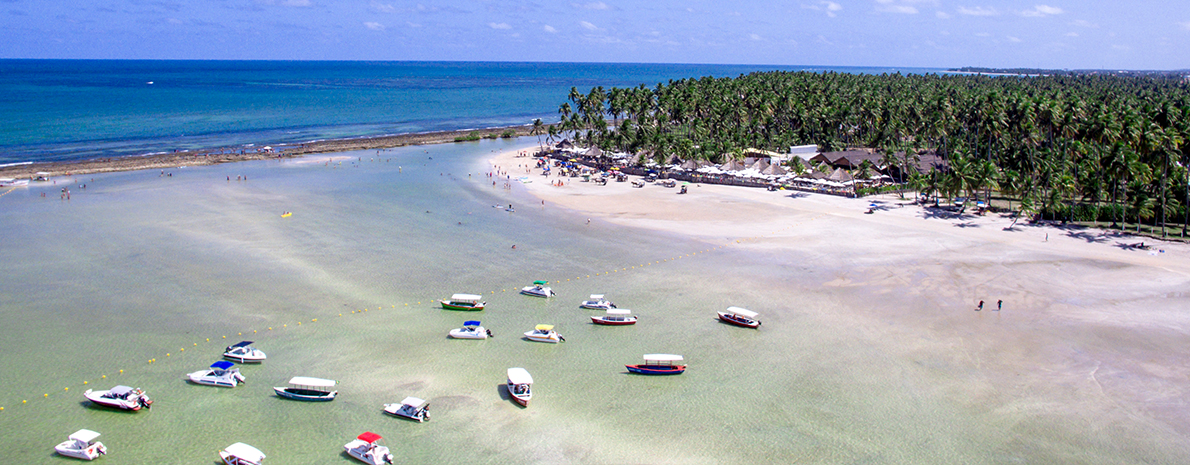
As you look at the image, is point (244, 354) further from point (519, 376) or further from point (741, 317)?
point (741, 317)

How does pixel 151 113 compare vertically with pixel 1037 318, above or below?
above

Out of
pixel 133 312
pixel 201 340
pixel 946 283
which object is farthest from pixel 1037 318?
pixel 133 312

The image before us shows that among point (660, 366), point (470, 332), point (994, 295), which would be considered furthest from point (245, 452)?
point (994, 295)

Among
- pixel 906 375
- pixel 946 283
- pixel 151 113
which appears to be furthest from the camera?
pixel 151 113

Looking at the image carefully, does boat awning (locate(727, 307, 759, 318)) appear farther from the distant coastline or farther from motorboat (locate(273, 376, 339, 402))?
the distant coastline

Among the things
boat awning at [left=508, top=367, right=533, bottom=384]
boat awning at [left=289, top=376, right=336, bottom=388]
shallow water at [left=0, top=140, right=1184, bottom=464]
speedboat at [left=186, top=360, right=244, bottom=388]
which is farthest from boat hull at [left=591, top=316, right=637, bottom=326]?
speedboat at [left=186, top=360, right=244, bottom=388]

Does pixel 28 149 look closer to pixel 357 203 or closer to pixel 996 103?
pixel 357 203
